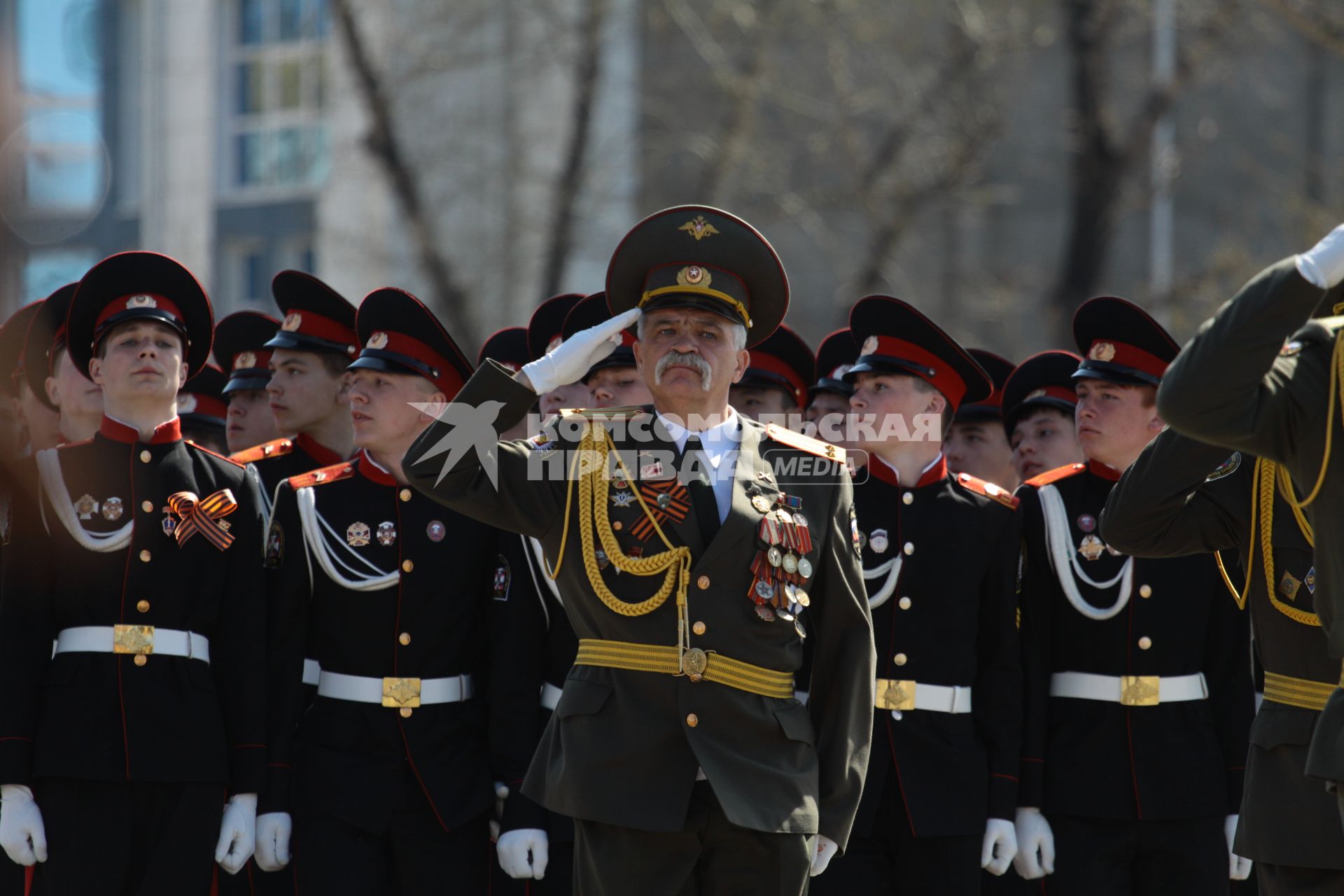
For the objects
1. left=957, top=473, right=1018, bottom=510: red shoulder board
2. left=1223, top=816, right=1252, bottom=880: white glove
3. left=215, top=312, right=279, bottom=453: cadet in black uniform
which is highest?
left=215, top=312, right=279, bottom=453: cadet in black uniform

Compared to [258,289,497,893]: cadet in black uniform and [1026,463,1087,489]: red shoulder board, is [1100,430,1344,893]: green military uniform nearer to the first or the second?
[1026,463,1087,489]: red shoulder board

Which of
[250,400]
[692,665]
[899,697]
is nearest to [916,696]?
[899,697]

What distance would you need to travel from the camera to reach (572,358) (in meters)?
4.25

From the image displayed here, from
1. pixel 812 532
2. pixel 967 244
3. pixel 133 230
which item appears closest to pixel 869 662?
pixel 812 532

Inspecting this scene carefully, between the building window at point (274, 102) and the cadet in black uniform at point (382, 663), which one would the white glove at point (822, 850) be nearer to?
the cadet in black uniform at point (382, 663)

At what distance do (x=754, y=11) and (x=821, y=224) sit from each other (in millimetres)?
3129

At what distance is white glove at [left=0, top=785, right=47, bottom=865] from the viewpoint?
4.63 metres

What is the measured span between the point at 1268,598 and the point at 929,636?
1.39m

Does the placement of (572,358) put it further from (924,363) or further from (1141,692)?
(1141,692)

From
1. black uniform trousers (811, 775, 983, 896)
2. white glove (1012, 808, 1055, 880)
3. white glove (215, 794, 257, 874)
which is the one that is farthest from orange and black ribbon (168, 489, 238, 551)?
white glove (1012, 808, 1055, 880)

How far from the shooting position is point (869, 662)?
4242mm

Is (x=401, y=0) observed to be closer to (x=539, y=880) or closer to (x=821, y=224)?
(x=821, y=224)

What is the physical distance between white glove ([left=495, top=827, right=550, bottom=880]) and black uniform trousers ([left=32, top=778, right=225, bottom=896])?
2.76 feet

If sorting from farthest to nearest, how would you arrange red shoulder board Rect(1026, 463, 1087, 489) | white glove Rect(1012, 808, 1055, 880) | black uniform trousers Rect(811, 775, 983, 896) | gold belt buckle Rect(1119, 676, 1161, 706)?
red shoulder board Rect(1026, 463, 1087, 489) < gold belt buckle Rect(1119, 676, 1161, 706) < white glove Rect(1012, 808, 1055, 880) < black uniform trousers Rect(811, 775, 983, 896)
